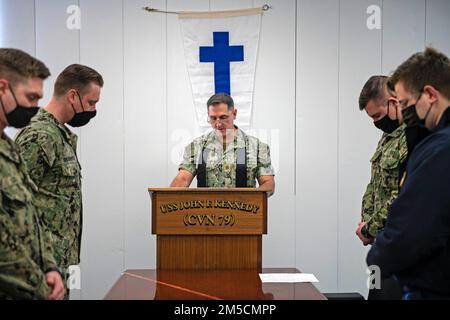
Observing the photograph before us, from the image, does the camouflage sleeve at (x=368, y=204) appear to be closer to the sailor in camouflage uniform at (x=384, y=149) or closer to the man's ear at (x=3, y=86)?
the sailor in camouflage uniform at (x=384, y=149)

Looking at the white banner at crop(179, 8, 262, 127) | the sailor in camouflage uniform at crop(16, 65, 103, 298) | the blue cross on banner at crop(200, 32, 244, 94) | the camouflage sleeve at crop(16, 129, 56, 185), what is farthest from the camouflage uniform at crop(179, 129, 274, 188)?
the camouflage sleeve at crop(16, 129, 56, 185)

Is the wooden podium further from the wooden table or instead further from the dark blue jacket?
the dark blue jacket

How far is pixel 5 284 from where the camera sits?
138 centimetres

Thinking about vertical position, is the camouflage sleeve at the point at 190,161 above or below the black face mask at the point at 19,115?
below

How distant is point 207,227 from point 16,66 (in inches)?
45.7

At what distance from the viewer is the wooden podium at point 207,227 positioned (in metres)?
2.30

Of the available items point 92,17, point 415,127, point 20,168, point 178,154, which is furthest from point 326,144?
point 20,168

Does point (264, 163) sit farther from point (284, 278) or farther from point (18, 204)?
point (18, 204)

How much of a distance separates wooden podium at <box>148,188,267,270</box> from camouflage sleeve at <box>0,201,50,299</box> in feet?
2.93

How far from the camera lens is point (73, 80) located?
2.39 metres

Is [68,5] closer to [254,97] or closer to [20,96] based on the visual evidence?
[254,97]

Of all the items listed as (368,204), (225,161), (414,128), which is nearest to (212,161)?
(225,161)

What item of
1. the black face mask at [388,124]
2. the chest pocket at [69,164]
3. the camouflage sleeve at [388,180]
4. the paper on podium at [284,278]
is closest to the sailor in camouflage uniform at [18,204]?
the chest pocket at [69,164]

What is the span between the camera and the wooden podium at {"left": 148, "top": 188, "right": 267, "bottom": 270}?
90.7 inches
